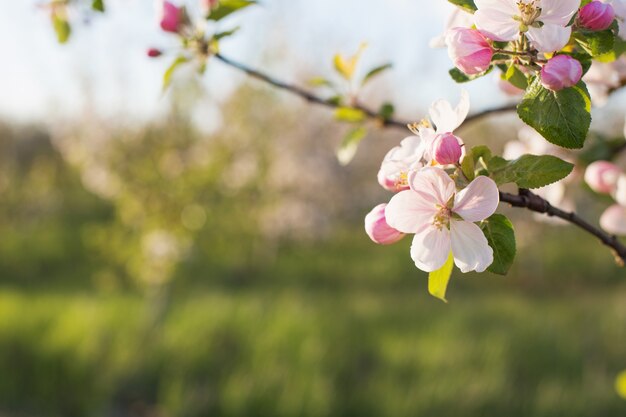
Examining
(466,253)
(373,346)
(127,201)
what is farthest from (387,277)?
(466,253)

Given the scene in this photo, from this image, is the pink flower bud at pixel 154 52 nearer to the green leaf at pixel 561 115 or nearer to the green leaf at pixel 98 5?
the green leaf at pixel 98 5

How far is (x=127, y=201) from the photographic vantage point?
4863mm

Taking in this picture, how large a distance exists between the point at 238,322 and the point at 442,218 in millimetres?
4372

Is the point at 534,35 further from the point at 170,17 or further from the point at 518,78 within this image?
the point at 170,17

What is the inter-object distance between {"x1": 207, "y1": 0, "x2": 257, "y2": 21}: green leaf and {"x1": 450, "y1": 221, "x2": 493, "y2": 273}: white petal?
1.83 feet

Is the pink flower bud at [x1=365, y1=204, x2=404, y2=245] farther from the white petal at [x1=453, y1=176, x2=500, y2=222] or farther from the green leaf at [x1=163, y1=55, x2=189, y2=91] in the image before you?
the green leaf at [x1=163, y1=55, x2=189, y2=91]

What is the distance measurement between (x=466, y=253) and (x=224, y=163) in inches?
168

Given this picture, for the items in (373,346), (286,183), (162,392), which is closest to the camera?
(162,392)

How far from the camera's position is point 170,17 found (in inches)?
42.7

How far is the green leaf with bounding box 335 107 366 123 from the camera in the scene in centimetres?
128

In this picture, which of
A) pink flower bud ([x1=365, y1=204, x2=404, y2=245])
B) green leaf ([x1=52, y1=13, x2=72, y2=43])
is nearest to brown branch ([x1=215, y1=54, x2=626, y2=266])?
pink flower bud ([x1=365, y1=204, x2=404, y2=245])

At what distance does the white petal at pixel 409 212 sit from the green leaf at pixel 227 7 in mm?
538

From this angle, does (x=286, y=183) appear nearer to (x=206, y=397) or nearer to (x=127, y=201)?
(x=127, y=201)

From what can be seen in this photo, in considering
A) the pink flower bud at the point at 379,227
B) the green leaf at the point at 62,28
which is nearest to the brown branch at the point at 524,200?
the pink flower bud at the point at 379,227
